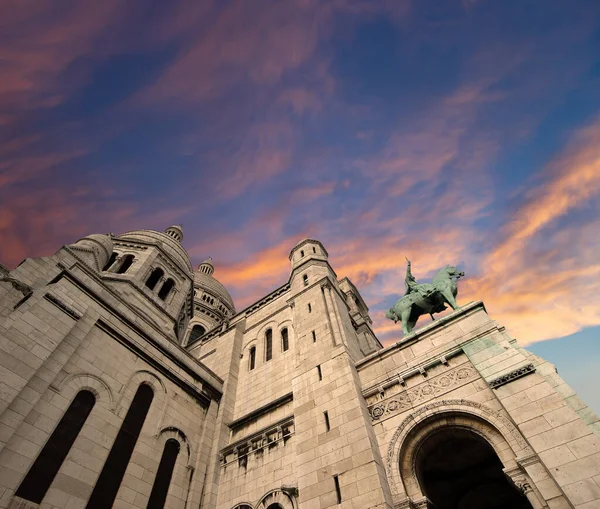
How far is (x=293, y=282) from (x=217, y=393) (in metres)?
7.90

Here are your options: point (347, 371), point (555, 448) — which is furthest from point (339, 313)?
point (555, 448)

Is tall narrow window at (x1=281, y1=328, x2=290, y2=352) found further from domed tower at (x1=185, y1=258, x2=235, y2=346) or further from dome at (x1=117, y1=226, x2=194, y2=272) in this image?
domed tower at (x1=185, y1=258, x2=235, y2=346)

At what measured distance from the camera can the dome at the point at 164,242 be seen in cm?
2983

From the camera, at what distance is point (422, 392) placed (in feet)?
39.9

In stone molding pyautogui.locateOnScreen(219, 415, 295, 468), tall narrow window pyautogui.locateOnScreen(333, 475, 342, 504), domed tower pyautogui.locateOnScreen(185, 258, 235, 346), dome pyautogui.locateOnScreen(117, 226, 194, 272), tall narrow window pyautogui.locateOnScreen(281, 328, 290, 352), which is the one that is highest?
domed tower pyautogui.locateOnScreen(185, 258, 235, 346)

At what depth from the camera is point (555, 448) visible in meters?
8.61

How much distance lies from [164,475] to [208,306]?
31.1 meters

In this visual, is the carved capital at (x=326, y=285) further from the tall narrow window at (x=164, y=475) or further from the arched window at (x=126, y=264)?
the arched window at (x=126, y=264)

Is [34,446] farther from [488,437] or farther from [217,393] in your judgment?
[488,437]

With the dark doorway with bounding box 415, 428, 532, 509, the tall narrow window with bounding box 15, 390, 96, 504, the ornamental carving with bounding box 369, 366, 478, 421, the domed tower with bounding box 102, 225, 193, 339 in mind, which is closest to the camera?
the tall narrow window with bounding box 15, 390, 96, 504

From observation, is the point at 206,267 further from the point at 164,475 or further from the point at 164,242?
the point at 164,475

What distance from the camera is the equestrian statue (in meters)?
15.4

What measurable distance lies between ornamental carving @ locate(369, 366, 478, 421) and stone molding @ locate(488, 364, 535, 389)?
0.94 m

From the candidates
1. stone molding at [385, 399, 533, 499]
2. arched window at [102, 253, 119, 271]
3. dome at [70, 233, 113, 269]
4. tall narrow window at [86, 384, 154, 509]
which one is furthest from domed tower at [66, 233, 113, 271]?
stone molding at [385, 399, 533, 499]
